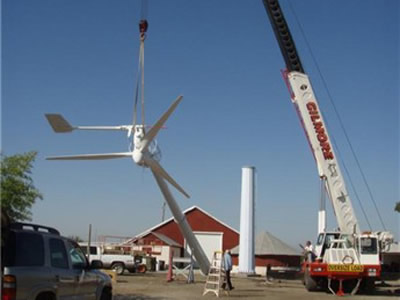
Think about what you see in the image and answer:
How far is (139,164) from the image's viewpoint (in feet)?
88.7

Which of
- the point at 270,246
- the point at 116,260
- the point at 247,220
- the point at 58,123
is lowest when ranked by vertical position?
the point at 116,260

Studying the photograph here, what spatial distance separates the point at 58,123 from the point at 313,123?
11160 millimetres

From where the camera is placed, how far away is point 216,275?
867 inches

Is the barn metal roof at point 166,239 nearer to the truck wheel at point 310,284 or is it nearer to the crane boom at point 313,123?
the crane boom at point 313,123

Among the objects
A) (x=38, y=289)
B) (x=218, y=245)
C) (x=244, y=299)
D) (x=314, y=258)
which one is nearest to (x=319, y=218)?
(x=314, y=258)

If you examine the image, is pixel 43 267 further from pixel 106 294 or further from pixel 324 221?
pixel 324 221

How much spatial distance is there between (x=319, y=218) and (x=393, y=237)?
341 centimetres

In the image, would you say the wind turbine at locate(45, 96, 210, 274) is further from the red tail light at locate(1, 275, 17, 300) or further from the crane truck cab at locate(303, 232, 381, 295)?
the red tail light at locate(1, 275, 17, 300)

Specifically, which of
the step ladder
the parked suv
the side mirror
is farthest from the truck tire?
the step ladder

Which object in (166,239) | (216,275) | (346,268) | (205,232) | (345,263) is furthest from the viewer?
(205,232)

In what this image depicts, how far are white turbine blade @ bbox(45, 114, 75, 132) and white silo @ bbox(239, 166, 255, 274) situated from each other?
58.9ft

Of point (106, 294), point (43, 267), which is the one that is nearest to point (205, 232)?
point (106, 294)

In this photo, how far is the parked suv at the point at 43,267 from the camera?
8.75m

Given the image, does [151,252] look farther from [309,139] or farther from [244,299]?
[244,299]
